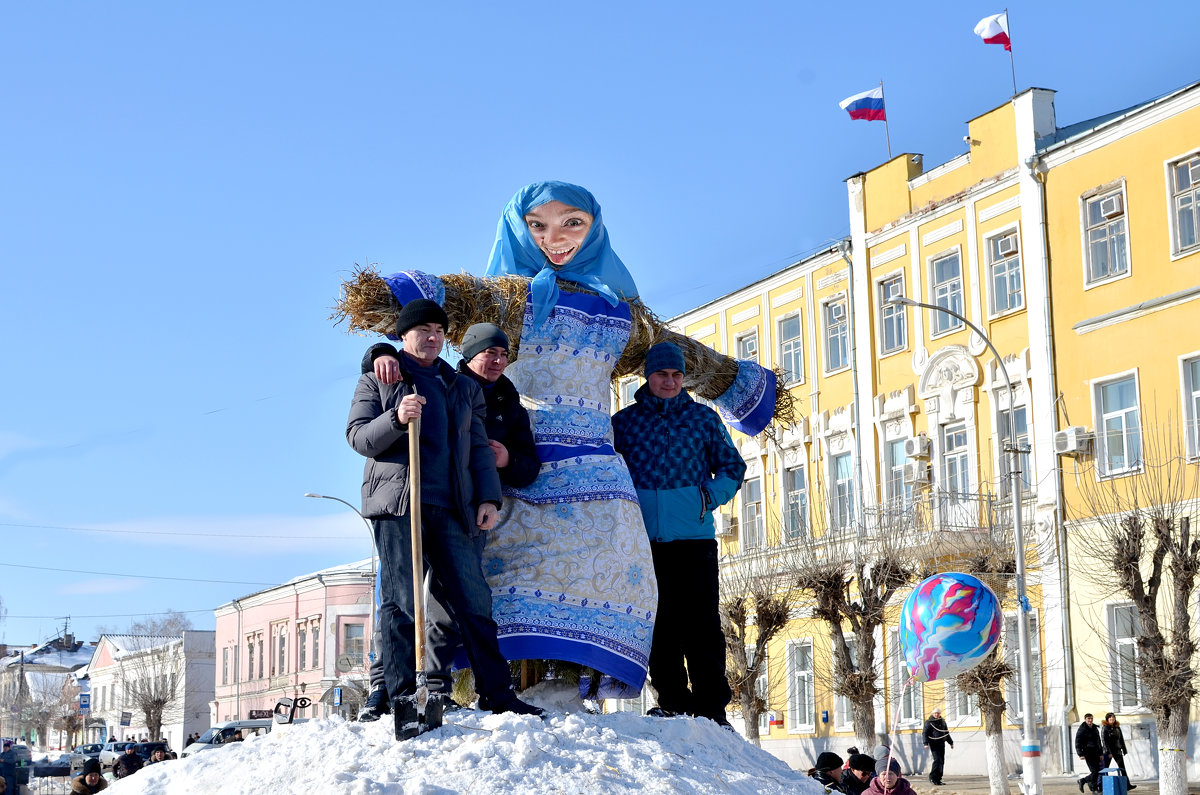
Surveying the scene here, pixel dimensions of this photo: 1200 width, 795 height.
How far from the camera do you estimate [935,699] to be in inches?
1080

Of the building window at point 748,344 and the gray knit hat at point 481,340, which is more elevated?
the building window at point 748,344

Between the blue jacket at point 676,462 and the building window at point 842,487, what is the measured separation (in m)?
23.5

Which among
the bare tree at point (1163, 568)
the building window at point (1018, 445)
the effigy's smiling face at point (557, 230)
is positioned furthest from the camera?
the building window at point (1018, 445)

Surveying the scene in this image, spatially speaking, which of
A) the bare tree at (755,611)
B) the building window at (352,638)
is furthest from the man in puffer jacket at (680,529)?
the building window at (352,638)

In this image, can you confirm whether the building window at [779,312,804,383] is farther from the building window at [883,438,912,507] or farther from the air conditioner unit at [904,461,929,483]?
the air conditioner unit at [904,461,929,483]

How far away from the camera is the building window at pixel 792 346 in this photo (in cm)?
3319

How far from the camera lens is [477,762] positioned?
206 inches

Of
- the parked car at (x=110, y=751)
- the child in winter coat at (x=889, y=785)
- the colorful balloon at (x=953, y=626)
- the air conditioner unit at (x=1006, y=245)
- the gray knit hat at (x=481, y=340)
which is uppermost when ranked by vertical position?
the air conditioner unit at (x=1006, y=245)

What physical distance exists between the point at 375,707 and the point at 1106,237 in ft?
72.4

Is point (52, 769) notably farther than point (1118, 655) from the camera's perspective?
Yes

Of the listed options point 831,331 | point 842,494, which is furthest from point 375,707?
point 831,331

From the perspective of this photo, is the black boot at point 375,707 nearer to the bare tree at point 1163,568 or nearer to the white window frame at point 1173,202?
the bare tree at point 1163,568

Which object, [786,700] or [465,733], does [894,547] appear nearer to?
[786,700]

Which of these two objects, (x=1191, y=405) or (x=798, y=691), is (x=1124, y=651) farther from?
(x=798, y=691)
